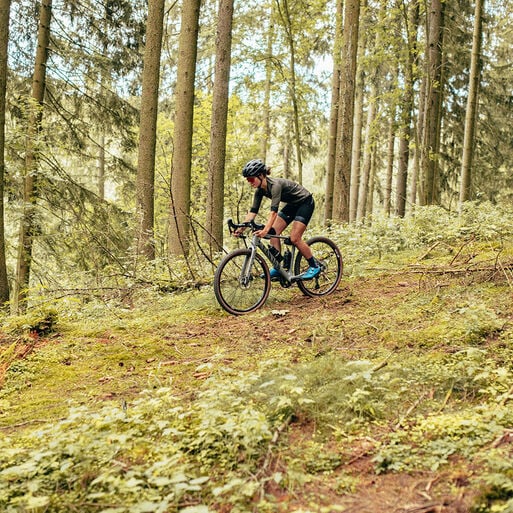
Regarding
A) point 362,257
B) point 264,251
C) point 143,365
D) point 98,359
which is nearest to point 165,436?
point 143,365

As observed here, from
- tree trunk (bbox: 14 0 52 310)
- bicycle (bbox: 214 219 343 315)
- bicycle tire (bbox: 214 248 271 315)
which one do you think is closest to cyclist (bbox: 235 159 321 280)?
bicycle (bbox: 214 219 343 315)

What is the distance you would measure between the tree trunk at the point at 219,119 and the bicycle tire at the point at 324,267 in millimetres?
3108

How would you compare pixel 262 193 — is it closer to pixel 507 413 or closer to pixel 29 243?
pixel 507 413

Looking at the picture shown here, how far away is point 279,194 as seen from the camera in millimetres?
7031

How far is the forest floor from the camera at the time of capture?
8.61 feet

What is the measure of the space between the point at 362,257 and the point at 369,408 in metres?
7.18

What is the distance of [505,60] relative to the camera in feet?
68.3

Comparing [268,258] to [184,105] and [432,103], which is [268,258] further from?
[432,103]

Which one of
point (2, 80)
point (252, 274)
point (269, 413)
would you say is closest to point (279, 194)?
point (252, 274)

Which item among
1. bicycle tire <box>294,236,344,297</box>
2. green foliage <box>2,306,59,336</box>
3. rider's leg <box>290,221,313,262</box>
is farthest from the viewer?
bicycle tire <box>294,236,344,297</box>

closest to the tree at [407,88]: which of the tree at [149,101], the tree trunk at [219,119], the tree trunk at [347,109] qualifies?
the tree trunk at [347,109]

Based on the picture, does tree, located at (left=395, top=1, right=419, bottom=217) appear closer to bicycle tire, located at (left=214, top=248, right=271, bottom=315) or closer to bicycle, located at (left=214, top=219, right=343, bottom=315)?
bicycle, located at (left=214, top=219, right=343, bottom=315)

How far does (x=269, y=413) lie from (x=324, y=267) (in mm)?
4800

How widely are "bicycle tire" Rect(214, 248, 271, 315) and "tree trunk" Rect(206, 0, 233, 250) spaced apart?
140 inches
